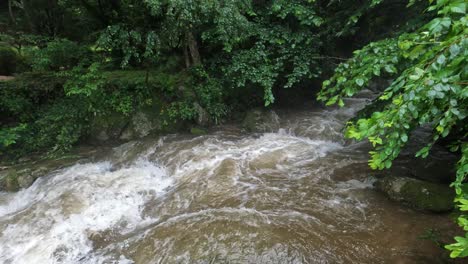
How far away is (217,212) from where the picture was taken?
181 inches

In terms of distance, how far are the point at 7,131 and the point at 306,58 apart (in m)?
7.61

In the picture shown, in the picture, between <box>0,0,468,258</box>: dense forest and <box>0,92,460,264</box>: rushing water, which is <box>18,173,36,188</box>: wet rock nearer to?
<box>0,92,460,264</box>: rushing water

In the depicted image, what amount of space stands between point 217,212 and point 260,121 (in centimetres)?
432

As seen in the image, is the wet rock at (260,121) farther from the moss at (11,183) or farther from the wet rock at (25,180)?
the moss at (11,183)

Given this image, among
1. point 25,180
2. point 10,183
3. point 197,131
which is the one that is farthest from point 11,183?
point 197,131

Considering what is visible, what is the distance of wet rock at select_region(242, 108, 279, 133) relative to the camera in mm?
8320

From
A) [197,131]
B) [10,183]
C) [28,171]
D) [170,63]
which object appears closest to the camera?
[10,183]

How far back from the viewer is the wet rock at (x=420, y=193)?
4.25m

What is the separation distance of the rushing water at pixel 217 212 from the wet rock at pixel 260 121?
1.06 m

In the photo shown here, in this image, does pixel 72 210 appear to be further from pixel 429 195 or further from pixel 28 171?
pixel 429 195

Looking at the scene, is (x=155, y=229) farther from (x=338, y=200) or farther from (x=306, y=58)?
(x=306, y=58)

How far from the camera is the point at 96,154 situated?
7430mm

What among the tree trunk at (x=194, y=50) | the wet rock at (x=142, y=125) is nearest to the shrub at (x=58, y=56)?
the wet rock at (x=142, y=125)

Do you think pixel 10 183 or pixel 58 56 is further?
pixel 58 56
